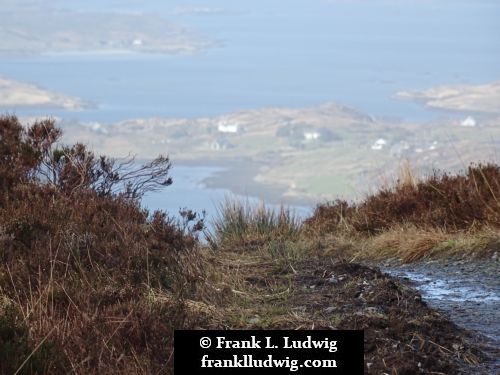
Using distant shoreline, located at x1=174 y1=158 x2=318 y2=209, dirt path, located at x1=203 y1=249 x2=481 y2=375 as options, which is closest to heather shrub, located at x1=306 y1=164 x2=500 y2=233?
dirt path, located at x1=203 y1=249 x2=481 y2=375

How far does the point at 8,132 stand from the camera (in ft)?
27.1

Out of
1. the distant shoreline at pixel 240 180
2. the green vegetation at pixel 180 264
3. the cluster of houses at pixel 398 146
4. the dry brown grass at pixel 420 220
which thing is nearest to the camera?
the green vegetation at pixel 180 264

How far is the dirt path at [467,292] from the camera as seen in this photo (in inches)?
190

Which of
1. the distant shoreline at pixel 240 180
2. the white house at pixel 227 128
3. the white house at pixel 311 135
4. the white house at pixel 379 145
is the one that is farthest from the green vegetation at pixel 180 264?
the white house at pixel 227 128

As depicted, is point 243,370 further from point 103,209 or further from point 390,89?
point 390,89

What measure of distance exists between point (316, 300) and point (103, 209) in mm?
2079

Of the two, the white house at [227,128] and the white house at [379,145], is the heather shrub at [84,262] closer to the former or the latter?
the white house at [379,145]

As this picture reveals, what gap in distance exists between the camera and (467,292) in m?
5.82

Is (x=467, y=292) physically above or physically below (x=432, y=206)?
below

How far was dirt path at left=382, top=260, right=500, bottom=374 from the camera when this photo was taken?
190 inches


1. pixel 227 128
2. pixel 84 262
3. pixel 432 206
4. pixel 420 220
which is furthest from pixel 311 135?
pixel 84 262

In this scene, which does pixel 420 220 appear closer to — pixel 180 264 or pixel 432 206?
pixel 432 206

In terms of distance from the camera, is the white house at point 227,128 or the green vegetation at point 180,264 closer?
the green vegetation at point 180,264

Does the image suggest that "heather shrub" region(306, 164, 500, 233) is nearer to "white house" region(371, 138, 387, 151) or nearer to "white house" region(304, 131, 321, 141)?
"white house" region(371, 138, 387, 151)
